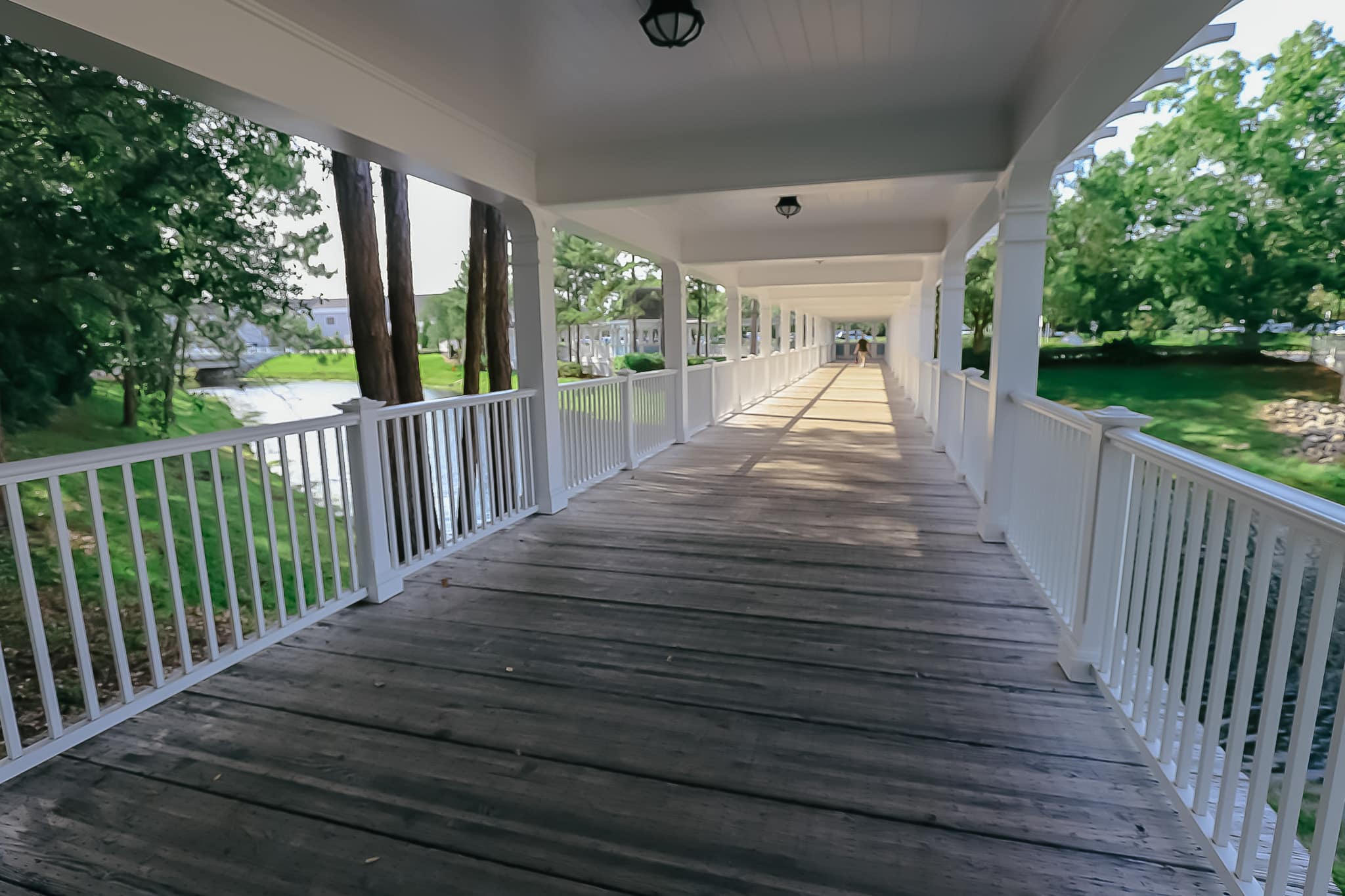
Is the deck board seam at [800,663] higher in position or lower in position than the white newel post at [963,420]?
lower

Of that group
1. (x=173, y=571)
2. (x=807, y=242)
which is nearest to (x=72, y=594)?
(x=173, y=571)

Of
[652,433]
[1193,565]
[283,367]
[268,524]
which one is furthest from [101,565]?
[283,367]

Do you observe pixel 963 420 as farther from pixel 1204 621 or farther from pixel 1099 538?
pixel 1204 621

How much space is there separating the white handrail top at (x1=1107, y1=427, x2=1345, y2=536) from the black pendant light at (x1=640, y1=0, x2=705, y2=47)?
2.09 metres

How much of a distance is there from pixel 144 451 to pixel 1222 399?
24.7 metres

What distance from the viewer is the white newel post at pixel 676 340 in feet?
26.4

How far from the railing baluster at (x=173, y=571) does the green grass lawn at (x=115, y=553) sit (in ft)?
9.04

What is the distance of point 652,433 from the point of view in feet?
24.5

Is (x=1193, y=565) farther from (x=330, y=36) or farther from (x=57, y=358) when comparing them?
(x=57, y=358)

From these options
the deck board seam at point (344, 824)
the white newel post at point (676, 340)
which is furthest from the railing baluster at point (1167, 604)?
the white newel post at point (676, 340)

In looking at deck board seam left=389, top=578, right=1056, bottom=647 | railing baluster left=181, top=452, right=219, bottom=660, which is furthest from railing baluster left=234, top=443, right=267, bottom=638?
deck board seam left=389, top=578, right=1056, bottom=647

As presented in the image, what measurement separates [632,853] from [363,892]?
630 millimetres

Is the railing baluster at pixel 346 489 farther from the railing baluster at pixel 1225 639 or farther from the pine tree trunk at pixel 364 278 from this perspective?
the railing baluster at pixel 1225 639

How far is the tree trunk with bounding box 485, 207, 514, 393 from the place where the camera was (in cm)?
791
